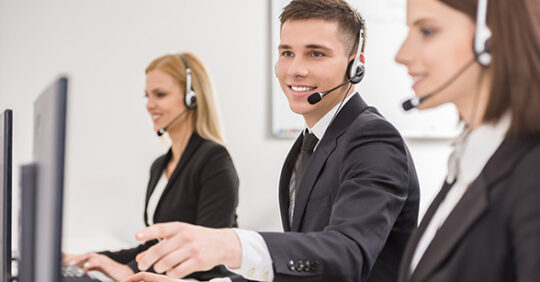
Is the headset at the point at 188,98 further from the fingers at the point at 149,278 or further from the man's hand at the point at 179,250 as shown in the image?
the man's hand at the point at 179,250

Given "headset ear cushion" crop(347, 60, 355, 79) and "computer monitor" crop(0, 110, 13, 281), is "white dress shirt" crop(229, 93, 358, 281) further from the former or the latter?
"headset ear cushion" crop(347, 60, 355, 79)

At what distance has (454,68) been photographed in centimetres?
87

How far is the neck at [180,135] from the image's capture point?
2.42 m

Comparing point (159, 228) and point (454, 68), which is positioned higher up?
point (454, 68)

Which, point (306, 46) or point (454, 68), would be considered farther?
point (306, 46)

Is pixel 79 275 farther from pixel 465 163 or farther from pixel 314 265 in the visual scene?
pixel 465 163

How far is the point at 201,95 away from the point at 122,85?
0.71 metres

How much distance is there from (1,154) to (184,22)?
1.92m

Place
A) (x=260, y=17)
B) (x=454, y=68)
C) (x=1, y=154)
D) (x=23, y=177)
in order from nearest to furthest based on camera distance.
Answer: (x=23, y=177), (x=454, y=68), (x=1, y=154), (x=260, y=17)

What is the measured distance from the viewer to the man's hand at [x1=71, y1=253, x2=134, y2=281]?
5.91 ft

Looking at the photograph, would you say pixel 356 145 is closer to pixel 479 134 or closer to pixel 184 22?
pixel 479 134

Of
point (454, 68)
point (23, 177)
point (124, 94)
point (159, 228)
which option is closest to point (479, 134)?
point (454, 68)

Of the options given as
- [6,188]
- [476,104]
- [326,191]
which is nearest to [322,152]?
[326,191]

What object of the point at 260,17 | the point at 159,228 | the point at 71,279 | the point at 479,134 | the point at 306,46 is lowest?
the point at 71,279
